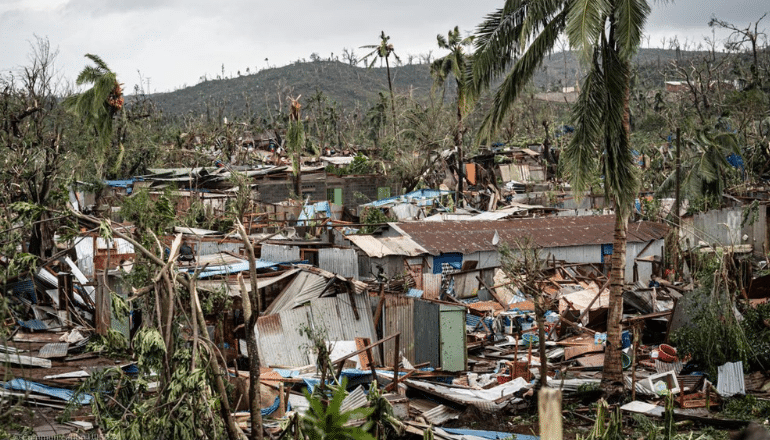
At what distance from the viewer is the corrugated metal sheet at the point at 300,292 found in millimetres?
14398

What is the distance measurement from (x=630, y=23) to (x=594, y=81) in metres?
1.04

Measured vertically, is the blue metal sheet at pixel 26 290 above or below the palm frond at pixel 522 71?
below

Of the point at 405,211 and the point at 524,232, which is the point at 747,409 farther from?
the point at 405,211

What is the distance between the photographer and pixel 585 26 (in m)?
10.1

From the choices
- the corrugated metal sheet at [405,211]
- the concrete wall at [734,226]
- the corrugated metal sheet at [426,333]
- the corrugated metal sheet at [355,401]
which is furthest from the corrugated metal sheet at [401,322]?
the corrugated metal sheet at [405,211]

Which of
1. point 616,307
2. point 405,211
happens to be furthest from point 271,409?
point 405,211

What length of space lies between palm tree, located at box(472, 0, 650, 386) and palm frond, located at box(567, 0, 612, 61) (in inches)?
8.8

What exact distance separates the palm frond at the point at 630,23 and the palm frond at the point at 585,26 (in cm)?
60

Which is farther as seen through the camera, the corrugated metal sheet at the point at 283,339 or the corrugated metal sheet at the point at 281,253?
the corrugated metal sheet at the point at 281,253

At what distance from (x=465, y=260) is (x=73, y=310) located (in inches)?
406

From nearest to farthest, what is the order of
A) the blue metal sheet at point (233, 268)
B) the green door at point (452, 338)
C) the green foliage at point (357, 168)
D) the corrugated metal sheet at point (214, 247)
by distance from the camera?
the green door at point (452, 338), the blue metal sheet at point (233, 268), the corrugated metal sheet at point (214, 247), the green foliage at point (357, 168)

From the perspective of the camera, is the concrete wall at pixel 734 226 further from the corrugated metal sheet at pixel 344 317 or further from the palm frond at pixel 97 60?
the palm frond at pixel 97 60

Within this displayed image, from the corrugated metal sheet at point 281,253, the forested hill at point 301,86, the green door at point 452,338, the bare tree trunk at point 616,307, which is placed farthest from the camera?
the forested hill at point 301,86

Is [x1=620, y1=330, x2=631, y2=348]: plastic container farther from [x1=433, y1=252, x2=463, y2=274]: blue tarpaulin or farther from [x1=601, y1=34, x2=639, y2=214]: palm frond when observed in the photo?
[x1=433, y1=252, x2=463, y2=274]: blue tarpaulin
